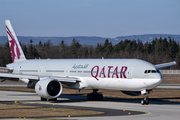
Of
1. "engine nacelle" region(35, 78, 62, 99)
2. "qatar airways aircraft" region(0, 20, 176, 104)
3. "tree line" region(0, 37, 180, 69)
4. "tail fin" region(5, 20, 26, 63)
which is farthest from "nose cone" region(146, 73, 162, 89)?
"tree line" region(0, 37, 180, 69)

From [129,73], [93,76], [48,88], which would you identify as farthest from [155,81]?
[48,88]

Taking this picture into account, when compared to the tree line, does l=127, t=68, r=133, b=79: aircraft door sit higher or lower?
lower

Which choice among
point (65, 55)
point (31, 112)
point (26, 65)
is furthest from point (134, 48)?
point (31, 112)

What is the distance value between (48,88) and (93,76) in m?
4.77

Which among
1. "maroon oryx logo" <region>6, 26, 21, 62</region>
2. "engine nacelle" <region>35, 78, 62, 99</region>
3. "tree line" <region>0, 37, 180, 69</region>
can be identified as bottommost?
"engine nacelle" <region>35, 78, 62, 99</region>

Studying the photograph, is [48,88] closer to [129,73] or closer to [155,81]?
[129,73]

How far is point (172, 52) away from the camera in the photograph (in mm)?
178500

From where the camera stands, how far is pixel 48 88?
35031 millimetres

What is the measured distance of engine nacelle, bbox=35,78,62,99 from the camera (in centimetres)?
3412

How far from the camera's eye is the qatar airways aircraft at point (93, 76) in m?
31.2

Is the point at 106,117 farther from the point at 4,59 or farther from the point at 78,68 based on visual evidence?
the point at 4,59

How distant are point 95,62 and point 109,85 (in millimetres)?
3839

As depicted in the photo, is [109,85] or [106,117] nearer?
[106,117]

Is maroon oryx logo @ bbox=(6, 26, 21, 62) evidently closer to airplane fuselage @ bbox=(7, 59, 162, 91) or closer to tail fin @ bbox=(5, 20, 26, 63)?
tail fin @ bbox=(5, 20, 26, 63)
